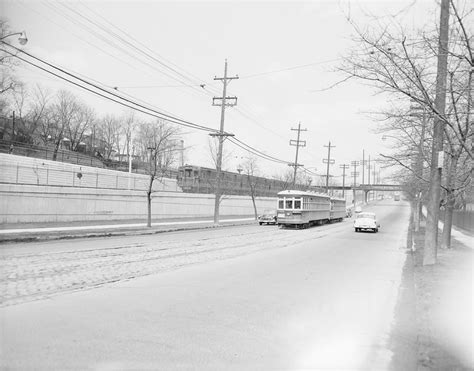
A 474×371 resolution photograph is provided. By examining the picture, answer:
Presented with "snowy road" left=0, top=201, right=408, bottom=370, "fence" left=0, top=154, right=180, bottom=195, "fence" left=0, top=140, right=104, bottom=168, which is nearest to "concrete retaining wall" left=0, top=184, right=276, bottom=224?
"fence" left=0, top=154, right=180, bottom=195

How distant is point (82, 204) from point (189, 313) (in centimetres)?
2631

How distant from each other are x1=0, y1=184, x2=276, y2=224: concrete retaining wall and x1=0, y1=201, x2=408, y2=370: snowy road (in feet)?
47.4

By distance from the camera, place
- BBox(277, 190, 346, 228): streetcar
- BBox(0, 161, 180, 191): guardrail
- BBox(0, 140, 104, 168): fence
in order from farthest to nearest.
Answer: BBox(0, 140, 104, 168): fence → BBox(277, 190, 346, 228): streetcar → BBox(0, 161, 180, 191): guardrail

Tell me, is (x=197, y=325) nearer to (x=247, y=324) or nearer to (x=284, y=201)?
(x=247, y=324)

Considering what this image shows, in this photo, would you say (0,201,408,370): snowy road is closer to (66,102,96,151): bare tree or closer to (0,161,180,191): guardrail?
(0,161,180,191): guardrail

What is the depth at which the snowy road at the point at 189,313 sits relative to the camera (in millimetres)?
5203

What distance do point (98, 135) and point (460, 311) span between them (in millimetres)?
90544

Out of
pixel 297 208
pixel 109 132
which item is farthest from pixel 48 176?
pixel 109 132

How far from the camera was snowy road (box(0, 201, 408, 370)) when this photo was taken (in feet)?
17.1

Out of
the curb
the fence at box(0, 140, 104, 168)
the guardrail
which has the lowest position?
the curb

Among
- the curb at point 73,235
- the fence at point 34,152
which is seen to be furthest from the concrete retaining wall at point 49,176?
the curb at point 73,235

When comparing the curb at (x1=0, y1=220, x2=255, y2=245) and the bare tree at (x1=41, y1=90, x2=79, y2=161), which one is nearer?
the curb at (x1=0, y1=220, x2=255, y2=245)

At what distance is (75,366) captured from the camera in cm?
473

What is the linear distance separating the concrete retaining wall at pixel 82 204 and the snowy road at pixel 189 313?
1446cm
